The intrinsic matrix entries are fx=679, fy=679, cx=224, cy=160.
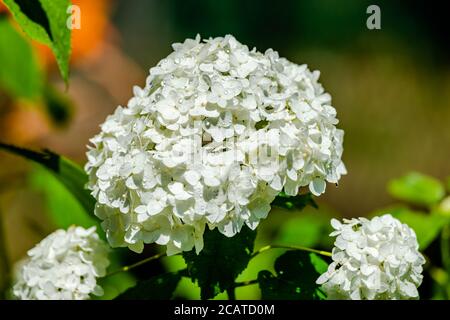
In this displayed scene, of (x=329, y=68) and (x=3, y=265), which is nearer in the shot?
(x=3, y=265)

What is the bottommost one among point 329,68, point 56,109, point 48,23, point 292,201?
point 292,201

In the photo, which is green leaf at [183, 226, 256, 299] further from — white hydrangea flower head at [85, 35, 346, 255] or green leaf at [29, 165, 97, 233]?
green leaf at [29, 165, 97, 233]

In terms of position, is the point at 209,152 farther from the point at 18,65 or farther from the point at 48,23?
the point at 18,65

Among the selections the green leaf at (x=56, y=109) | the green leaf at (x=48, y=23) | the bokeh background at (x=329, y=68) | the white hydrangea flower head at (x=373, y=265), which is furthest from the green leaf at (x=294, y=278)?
the bokeh background at (x=329, y=68)

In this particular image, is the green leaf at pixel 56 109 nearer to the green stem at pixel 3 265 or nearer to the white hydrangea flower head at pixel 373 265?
the green stem at pixel 3 265

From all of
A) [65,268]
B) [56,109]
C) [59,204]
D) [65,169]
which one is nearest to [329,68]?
[56,109]

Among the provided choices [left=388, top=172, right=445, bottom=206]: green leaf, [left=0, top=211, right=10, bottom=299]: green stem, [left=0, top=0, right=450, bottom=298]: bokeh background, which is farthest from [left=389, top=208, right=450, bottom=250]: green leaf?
[left=0, top=0, right=450, bottom=298]: bokeh background

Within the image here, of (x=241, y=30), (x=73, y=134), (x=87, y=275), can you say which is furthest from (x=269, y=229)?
(x=241, y=30)
